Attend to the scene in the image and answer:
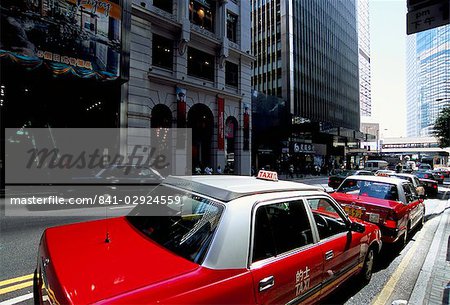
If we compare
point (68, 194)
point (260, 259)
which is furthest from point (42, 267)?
point (68, 194)

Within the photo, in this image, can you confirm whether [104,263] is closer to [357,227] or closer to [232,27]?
[357,227]

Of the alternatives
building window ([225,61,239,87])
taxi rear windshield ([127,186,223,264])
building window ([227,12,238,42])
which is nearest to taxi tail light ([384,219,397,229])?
taxi rear windshield ([127,186,223,264])

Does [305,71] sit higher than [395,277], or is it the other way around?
[305,71]

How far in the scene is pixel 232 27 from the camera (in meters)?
25.5

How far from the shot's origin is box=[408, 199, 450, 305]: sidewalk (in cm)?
376

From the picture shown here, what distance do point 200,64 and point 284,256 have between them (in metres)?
21.9

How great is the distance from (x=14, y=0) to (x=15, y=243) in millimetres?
13337

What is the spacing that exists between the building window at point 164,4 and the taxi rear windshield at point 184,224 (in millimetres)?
20900

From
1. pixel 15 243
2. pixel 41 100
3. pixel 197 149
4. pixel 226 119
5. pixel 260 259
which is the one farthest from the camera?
pixel 226 119

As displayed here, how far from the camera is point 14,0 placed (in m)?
12.6

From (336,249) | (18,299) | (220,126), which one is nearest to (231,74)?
(220,126)

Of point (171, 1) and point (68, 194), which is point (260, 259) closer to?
point (68, 194)

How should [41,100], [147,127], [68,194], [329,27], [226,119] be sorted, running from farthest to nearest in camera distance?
[329,27], [226,119], [147,127], [41,100], [68,194]

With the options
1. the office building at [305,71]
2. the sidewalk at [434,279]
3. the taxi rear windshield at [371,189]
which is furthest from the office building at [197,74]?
the sidewalk at [434,279]
